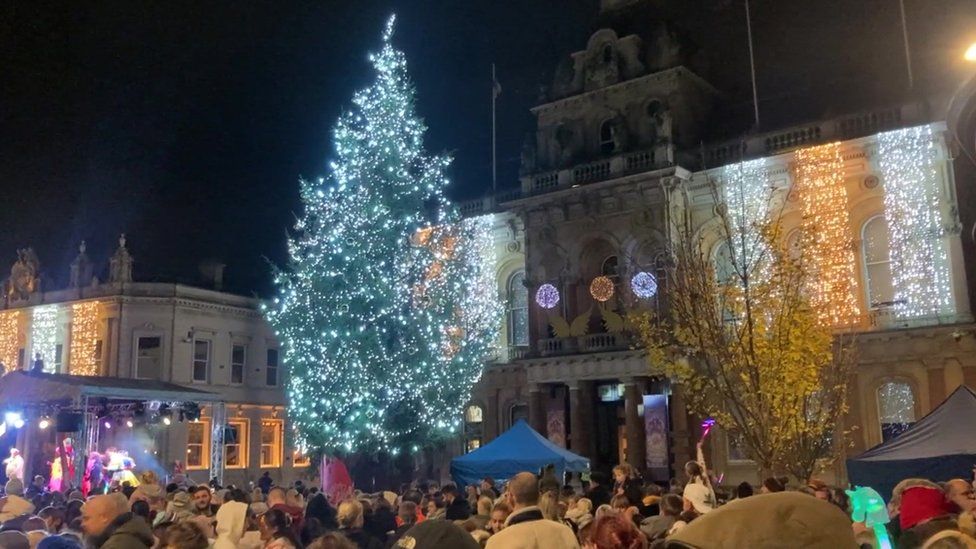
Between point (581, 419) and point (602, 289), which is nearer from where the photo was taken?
point (602, 289)

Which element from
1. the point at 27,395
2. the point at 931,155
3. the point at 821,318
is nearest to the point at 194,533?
the point at 27,395

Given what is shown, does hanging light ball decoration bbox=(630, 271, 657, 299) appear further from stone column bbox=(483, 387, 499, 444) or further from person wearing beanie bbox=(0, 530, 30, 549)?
person wearing beanie bbox=(0, 530, 30, 549)

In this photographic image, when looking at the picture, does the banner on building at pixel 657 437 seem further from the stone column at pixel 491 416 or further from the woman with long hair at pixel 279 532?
the woman with long hair at pixel 279 532

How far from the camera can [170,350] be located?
3872cm

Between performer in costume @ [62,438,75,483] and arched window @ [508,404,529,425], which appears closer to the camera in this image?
performer in costume @ [62,438,75,483]

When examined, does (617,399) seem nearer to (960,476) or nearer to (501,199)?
(501,199)

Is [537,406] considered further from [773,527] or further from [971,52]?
[773,527]

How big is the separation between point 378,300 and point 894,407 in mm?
15906

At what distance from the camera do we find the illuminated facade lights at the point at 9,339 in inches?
1692

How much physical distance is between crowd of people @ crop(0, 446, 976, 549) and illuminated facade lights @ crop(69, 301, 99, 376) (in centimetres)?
2708

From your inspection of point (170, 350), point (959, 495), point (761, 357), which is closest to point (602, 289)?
point (761, 357)

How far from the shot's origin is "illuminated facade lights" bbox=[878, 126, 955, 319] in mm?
25422

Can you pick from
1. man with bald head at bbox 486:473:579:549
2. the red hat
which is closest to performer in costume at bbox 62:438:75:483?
man with bald head at bbox 486:473:579:549

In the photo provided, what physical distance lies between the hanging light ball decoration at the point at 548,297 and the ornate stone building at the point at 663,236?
0.17 ft
